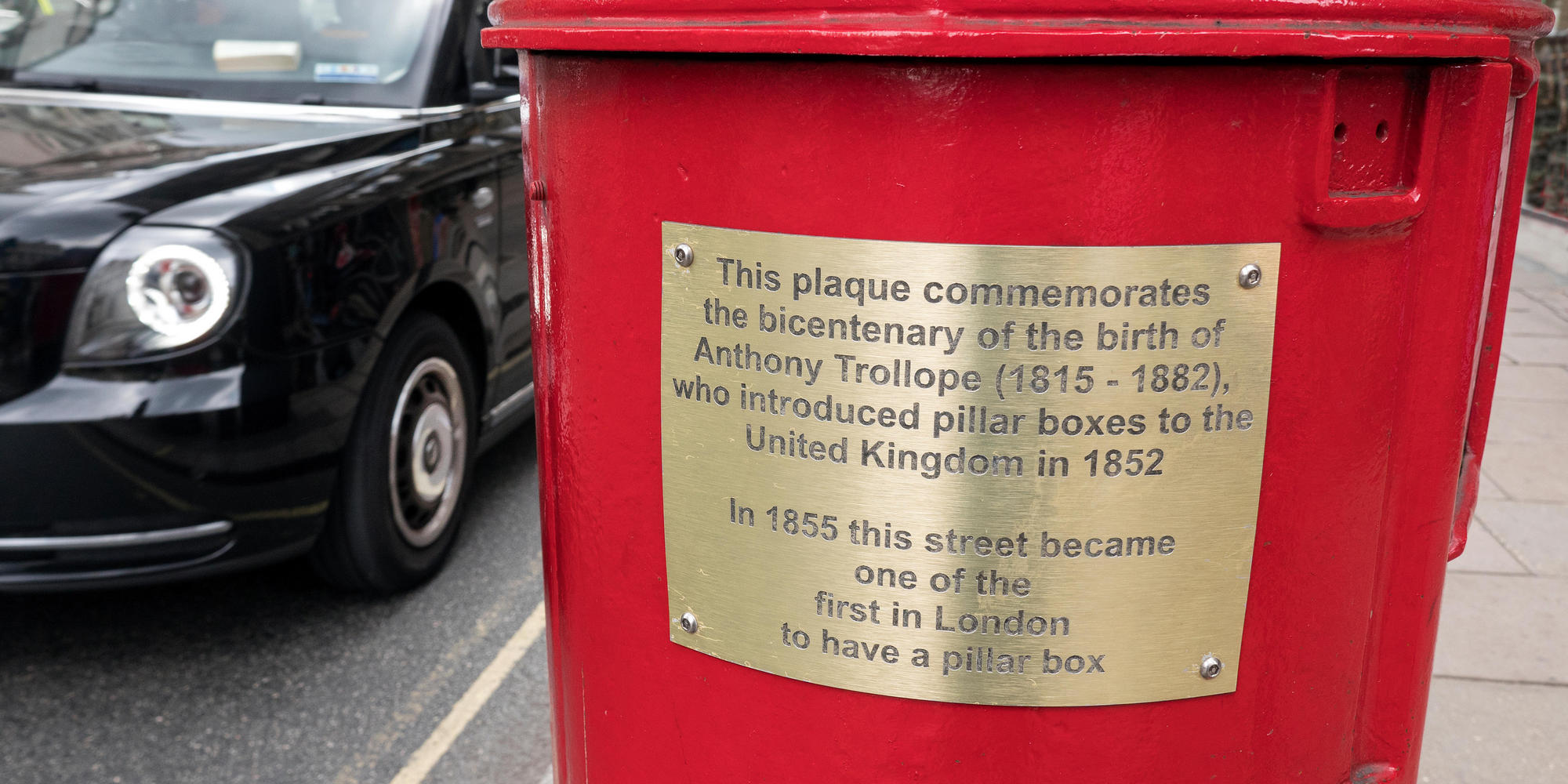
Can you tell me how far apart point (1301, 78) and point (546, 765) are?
2225 millimetres

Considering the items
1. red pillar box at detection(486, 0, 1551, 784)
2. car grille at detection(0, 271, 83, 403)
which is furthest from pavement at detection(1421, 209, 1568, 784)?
car grille at detection(0, 271, 83, 403)

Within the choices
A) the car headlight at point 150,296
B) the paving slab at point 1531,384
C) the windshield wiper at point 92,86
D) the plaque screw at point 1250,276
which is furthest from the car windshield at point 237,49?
the paving slab at point 1531,384

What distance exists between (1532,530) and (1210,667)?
3483mm

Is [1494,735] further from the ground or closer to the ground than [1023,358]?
closer to the ground

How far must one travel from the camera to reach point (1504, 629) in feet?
11.1

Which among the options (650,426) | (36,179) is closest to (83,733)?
(36,179)

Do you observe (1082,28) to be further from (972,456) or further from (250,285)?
→ (250,285)

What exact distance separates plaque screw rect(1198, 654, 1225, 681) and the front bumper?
220cm

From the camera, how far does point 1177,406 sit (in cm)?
112

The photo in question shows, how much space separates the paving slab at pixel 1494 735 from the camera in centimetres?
269

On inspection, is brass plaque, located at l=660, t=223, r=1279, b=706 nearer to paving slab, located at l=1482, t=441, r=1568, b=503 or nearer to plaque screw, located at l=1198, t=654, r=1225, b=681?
plaque screw, located at l=1198, t=654, r=1225, b=681

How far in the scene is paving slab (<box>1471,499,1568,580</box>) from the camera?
12.5ft

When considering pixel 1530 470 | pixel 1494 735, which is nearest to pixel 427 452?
pixel 1494 735

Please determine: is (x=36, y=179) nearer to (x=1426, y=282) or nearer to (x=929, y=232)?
(x=929, y=232)
